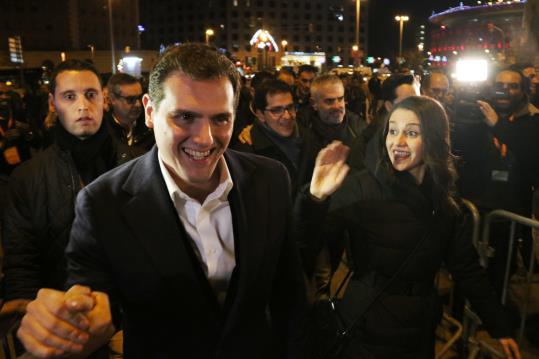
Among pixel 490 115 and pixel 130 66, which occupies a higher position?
pixel 130 66

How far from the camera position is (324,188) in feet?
7.85

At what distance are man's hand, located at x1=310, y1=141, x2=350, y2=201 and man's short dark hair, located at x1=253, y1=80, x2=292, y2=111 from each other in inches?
98.9

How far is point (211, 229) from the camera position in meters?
2.10

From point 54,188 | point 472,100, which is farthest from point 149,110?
point 472,100

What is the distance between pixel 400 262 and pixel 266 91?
8.64 feet

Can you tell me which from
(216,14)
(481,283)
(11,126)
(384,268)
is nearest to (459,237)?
(481,283)

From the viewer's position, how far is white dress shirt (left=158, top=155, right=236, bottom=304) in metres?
2.06

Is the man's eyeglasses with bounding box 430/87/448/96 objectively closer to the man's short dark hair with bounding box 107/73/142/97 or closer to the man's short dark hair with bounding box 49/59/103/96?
the man's short dark hair with bounding box 107/73/142/97

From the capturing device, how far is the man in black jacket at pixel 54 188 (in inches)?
120

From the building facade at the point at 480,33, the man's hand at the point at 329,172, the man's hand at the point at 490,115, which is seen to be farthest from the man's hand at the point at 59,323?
the building facade at the point at 480,33

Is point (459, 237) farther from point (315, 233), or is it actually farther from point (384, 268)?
point (315, 233)

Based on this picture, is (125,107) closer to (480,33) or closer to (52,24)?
(480,33)

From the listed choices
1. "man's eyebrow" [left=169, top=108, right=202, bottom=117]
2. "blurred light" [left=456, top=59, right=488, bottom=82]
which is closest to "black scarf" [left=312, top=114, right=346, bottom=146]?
"man's eyebrow" [left=169, top=108, right=202, bottom=117]

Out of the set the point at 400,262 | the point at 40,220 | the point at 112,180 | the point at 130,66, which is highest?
the point at 130,66
